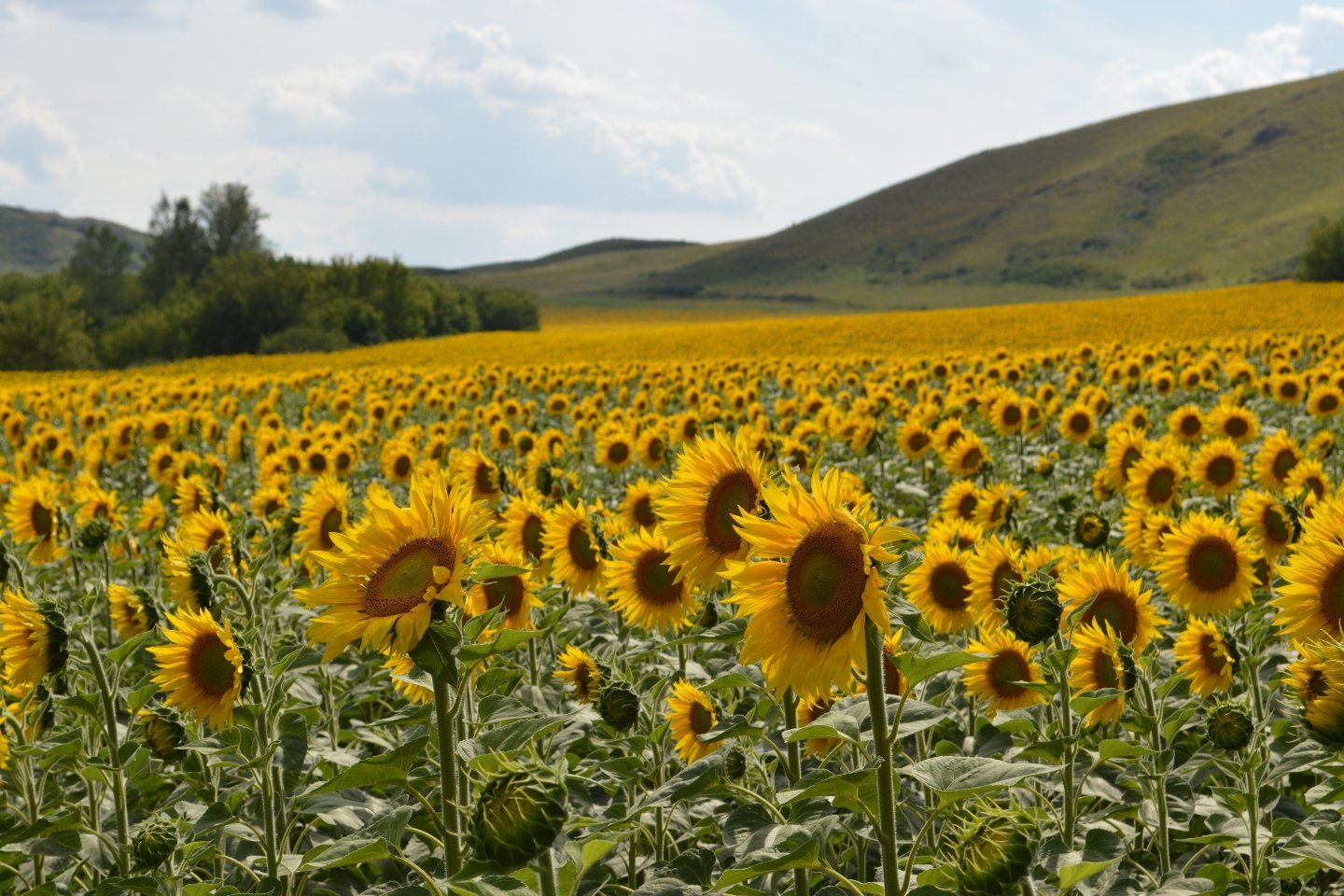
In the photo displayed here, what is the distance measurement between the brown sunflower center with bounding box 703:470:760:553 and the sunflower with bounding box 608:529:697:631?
0.89m

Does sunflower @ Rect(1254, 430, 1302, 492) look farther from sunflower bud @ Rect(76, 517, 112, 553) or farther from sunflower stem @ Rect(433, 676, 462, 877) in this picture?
sunflower bud @ Rect(76, 517, 112, 553)

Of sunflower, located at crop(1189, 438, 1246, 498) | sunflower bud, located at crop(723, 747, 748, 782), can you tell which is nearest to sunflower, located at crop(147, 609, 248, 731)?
sunflower bud, located at crop(723, 747, 748, 782)

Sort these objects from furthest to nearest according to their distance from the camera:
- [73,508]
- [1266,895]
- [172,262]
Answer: [172,262]
[73,508]
[1266,895]

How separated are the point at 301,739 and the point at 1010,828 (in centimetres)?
213

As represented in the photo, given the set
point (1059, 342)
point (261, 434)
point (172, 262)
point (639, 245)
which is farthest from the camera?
point (639, 245)

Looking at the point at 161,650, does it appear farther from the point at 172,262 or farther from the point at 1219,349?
the point at 172,262

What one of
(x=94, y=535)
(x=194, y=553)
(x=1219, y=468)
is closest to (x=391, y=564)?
(x=194, y=553)

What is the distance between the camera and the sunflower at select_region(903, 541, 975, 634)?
4.24 meters

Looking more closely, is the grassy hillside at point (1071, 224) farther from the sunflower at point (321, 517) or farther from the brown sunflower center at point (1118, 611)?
the sunflower at point (321, 517)

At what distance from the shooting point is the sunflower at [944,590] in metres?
4.24

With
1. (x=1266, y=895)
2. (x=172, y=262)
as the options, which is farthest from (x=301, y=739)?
(x=172, y=262)

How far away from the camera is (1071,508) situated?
20.0 feet

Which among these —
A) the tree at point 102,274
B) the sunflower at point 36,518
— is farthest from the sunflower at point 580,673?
the tree at point 102,274

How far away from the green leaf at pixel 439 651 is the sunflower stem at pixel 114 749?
146 centimetres
